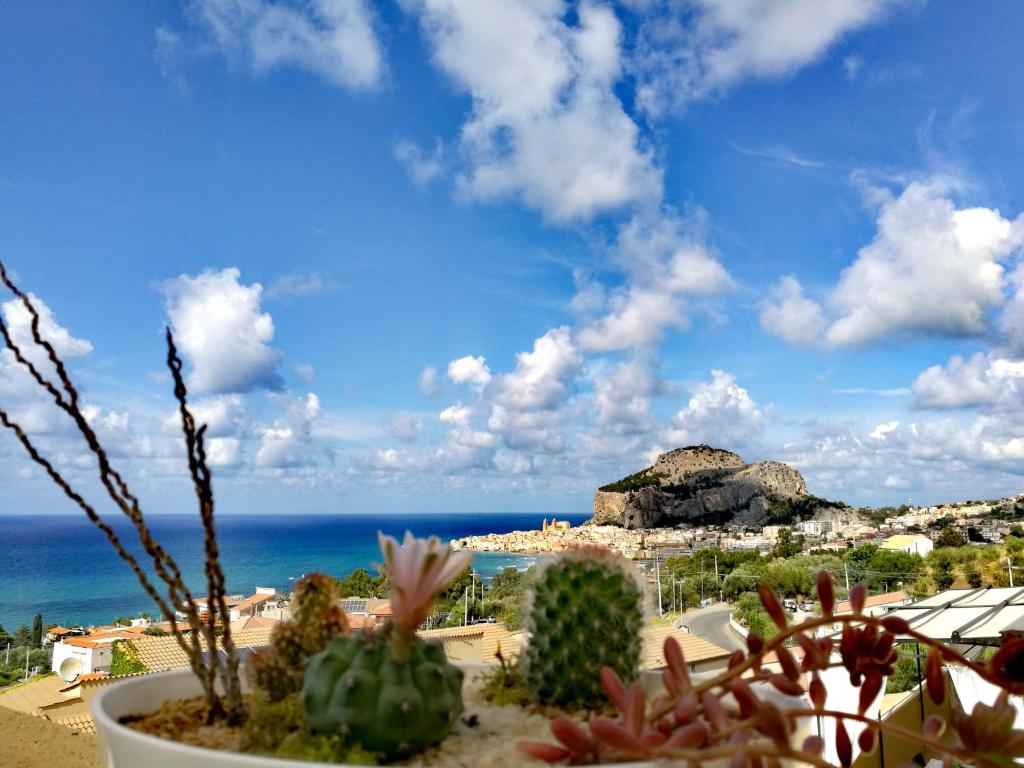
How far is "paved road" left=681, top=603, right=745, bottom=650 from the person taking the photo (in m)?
30.1

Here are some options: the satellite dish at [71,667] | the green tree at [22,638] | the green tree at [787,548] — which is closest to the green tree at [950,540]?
the green tree at [787,548]

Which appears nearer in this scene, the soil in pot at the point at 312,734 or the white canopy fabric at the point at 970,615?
the soil in pot at the point at 312,734

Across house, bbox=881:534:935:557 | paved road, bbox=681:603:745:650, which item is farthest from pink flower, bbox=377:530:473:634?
house, bbox=881:534:935:557

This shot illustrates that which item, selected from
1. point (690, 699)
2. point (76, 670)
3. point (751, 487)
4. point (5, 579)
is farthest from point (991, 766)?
point (5, 579)

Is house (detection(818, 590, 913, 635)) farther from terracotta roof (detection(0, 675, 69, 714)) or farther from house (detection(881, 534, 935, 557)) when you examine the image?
house (detection(881, 534, 935, 557))

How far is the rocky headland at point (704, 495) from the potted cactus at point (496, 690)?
257 feet

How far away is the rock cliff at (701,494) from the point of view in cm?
7931

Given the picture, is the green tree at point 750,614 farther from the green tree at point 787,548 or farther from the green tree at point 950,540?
the green tree at point 950,540

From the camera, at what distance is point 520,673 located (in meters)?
1.17

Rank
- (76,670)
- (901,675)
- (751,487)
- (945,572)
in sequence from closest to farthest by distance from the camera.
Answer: (901,675)
(76,670)
(945,572)
(751,487)

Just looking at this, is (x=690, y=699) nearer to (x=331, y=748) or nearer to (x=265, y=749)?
(x=331, y=748)

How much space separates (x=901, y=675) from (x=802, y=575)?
18.8 m

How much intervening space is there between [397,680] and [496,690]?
0.41m

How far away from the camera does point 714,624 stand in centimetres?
3569
